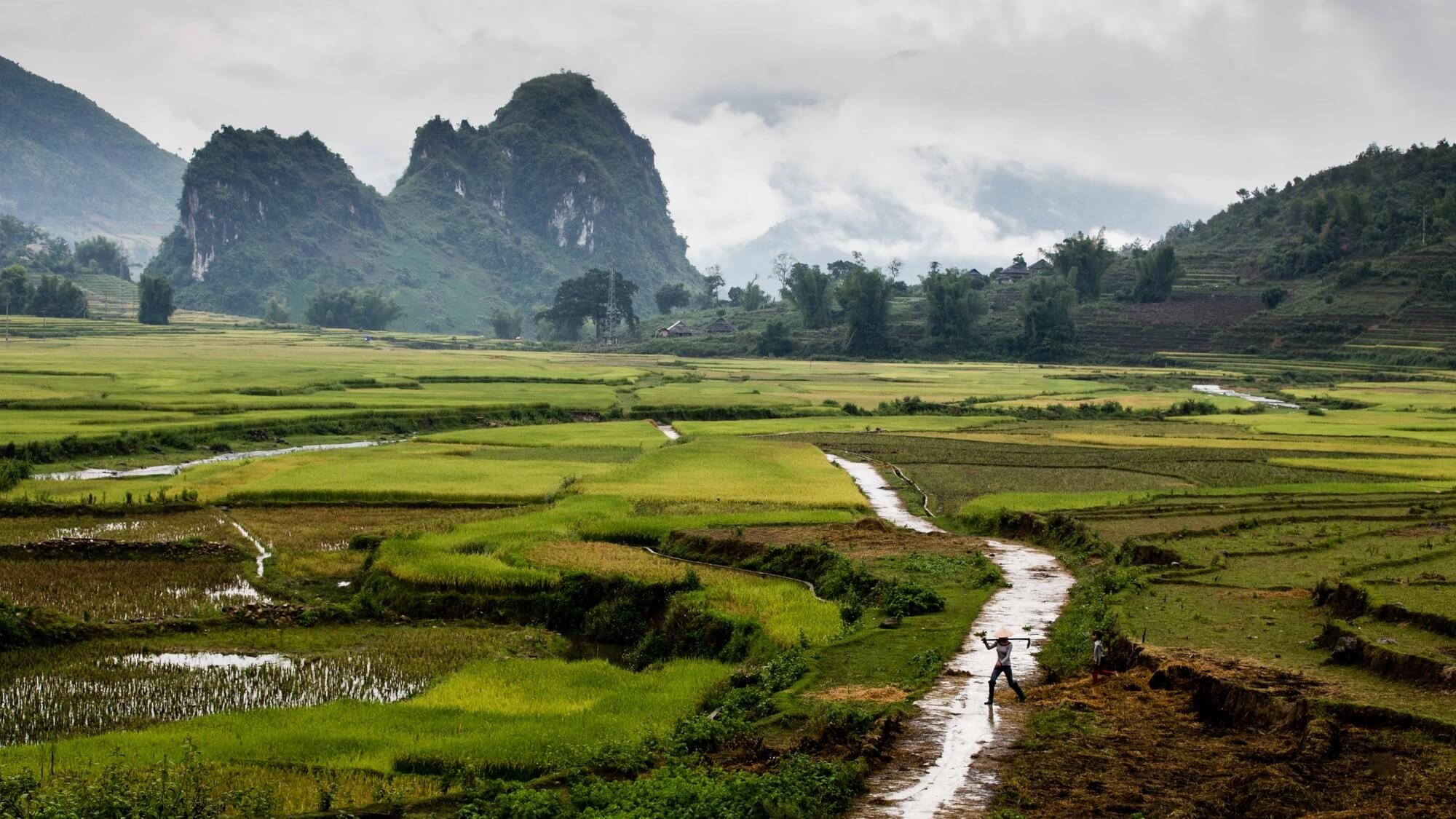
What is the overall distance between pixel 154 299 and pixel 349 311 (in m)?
22.6

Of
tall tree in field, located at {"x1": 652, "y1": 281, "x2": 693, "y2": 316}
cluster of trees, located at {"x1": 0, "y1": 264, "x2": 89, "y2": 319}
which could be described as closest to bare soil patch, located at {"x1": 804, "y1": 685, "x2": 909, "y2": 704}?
cluster of trees, located at {"x1": 0, "y1": 264, "x2": 89, "y2": 319}

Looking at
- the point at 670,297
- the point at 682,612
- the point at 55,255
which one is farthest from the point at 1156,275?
the point at 55,255

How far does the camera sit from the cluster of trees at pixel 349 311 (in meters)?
117

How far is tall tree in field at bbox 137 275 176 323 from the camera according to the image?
315 feet

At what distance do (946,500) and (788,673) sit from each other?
13942mm

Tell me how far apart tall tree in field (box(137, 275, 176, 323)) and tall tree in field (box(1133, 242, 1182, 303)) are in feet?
265

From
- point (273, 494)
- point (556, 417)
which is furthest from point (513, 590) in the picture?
point (556, 417)

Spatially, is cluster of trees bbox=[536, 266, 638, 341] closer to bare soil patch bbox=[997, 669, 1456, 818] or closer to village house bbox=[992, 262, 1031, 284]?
village house bbox=[992, 262, 1031, 284]

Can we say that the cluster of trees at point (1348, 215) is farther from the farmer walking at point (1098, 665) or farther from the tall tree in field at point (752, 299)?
the farmer walking at point (1098, 665)

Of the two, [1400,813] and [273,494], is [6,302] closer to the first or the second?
[273,494]

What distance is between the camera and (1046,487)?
25812 millimetres

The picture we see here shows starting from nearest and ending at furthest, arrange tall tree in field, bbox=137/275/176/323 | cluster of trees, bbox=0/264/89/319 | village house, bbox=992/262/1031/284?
cluster of trees, bbox=0/264/89/319 → tall tree in field, bbox=137/275/176/323 → village house, bbox=992/262/1031/284

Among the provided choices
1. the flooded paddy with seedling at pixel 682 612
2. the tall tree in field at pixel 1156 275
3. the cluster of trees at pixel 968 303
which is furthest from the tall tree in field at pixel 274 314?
the flooded paddy with seedling at pixel 682 612

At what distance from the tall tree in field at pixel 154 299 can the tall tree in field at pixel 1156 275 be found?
3182 inches
